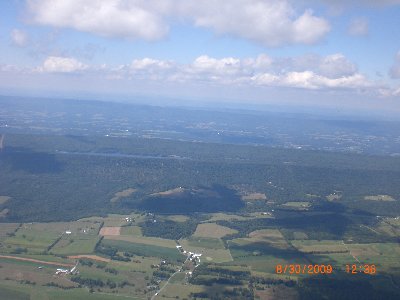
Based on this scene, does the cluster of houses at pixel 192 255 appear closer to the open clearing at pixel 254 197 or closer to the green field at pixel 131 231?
the green field at pixel 131 231

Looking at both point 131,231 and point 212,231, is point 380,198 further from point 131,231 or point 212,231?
point 131,231

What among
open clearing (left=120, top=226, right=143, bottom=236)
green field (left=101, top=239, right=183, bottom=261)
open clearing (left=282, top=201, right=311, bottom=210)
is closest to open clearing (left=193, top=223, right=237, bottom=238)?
green field (left=101, top=239, right=183, bottom=261)

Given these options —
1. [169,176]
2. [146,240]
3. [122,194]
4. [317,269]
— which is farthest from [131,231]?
[169,176]

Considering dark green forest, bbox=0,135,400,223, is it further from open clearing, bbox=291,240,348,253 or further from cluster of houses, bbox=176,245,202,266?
cluster of houses, bbox=176,245,202,266
